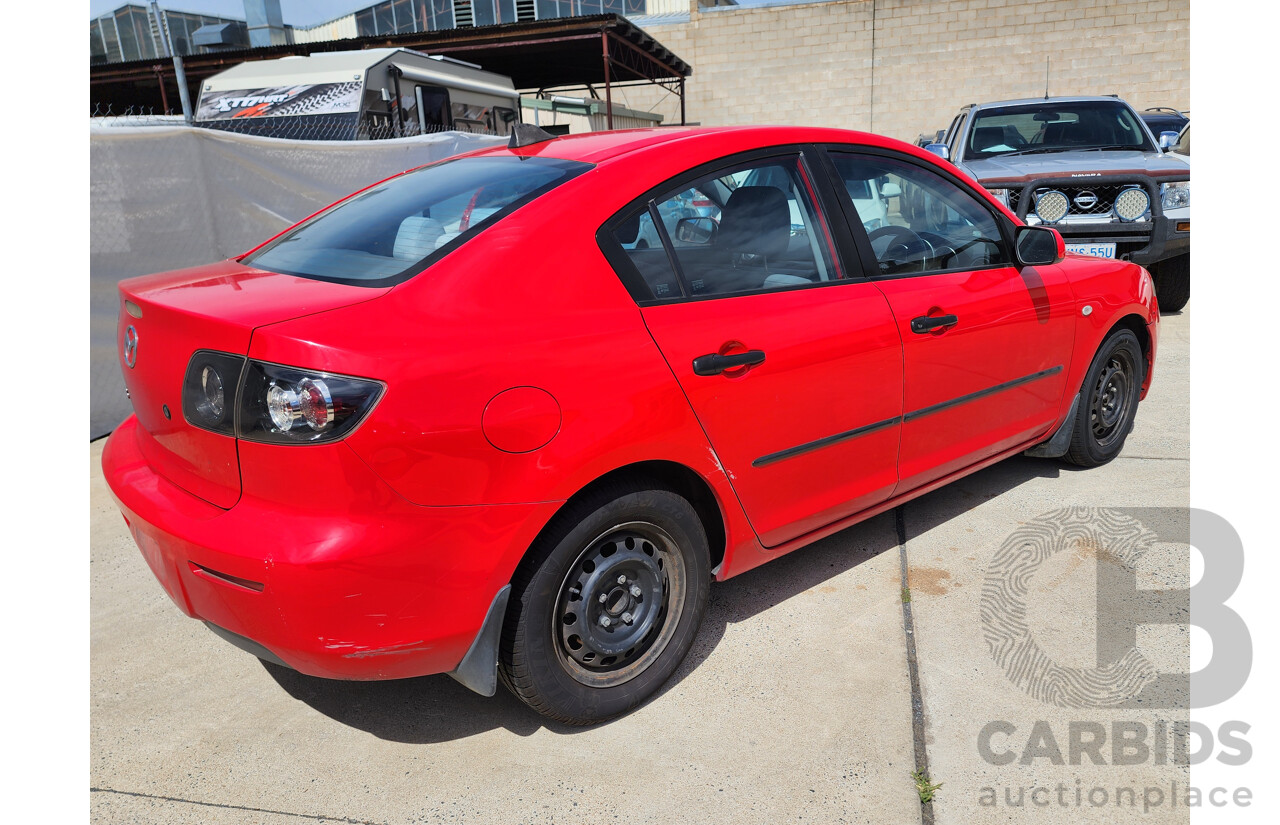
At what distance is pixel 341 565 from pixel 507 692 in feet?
3.17

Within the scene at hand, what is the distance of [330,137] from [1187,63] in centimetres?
2154

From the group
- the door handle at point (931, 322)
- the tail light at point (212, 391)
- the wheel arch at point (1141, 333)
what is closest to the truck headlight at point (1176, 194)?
the wheel arch at point (1141, 333)

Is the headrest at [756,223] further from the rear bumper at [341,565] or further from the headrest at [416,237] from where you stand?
the rear bumper at [341,565]

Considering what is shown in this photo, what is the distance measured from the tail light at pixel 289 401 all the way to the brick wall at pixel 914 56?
23222 millimetres

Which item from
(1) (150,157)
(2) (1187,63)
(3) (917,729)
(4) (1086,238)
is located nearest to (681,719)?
(3) (917,729)

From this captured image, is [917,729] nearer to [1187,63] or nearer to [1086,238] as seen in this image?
[1086,238]

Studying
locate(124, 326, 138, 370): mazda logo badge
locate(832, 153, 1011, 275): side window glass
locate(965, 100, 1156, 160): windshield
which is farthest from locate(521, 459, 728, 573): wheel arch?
locate(965, 100, 1156, 160): windshield

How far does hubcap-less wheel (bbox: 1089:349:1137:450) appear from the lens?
4145 millimetres

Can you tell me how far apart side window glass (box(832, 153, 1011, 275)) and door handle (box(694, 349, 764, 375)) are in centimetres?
76

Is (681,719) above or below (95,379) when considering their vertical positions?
below

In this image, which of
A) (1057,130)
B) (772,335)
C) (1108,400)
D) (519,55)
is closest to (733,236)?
(772,335)

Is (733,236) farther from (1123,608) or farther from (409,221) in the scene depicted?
(1123,608)

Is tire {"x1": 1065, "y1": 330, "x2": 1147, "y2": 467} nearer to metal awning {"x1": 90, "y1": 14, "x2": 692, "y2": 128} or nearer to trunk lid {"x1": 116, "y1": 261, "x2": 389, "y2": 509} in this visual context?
trunk lid {"x1": 116, "y1": 261, "x2": 389, "y2": 509}

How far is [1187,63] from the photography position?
21969 mm
